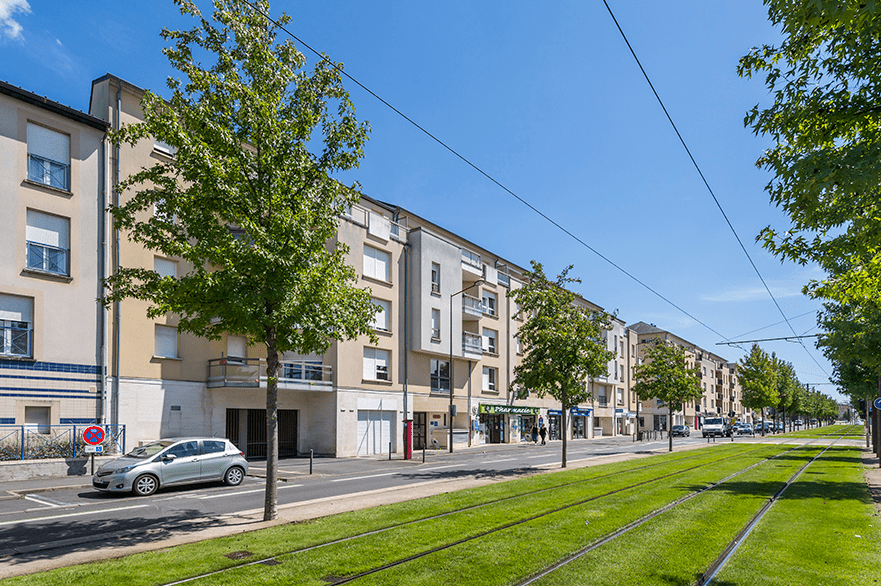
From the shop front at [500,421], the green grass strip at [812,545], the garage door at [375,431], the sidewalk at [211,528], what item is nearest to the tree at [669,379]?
the shop front at [500,421]

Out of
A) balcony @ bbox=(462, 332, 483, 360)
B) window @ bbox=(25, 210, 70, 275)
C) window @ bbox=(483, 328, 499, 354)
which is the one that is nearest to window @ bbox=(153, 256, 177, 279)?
window @ bbox=(25, 210, 70, 275)

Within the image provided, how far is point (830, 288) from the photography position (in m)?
11.7

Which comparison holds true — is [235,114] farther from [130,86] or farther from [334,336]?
[130,86]

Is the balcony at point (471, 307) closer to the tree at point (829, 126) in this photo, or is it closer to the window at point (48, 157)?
the window at point (48, 157)

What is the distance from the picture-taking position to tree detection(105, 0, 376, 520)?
10914mm

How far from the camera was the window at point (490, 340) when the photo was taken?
45.6 meters

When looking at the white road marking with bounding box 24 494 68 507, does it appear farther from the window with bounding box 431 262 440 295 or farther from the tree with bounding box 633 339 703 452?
the tree with bounding box 633 339 703 452

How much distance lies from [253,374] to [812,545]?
73.0 feet

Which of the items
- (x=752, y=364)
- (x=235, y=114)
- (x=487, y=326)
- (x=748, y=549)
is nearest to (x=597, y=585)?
(x=748, y=549)

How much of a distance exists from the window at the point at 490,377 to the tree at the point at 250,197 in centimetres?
3320

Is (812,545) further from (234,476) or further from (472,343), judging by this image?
(472,343)

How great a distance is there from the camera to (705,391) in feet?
315

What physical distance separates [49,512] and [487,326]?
113ft

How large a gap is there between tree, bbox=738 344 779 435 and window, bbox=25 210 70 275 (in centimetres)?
6790
